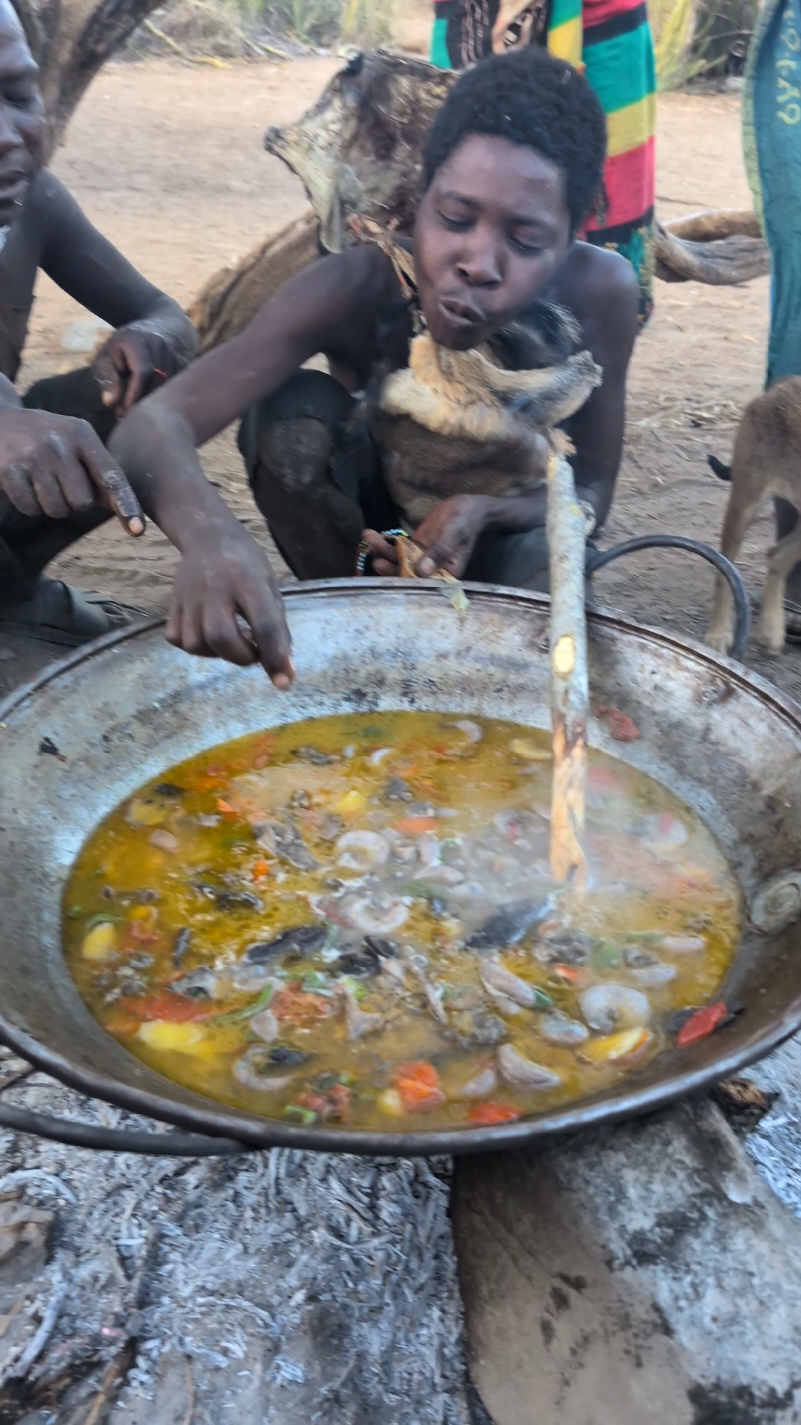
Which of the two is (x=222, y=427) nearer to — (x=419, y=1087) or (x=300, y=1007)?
(x=300, y=1007)

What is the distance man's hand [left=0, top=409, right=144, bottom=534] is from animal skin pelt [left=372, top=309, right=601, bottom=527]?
103cm

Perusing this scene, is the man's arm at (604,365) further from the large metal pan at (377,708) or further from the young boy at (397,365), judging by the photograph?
the large metal pan at (377,708)

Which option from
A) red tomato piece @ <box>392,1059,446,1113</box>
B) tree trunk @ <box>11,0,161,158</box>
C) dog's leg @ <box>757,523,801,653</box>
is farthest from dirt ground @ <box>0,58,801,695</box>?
red tomato piece @ <box>392,1059,446,1113</box>

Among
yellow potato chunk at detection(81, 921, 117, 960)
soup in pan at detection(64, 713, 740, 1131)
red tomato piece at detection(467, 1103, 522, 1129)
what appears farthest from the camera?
yellow potato chunk at detection(81, 921, 117, 960)

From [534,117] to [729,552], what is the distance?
6.21 feet

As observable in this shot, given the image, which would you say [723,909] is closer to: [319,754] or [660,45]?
[319,754]

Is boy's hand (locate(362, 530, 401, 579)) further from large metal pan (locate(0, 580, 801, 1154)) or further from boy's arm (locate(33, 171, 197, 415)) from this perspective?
boy's arm (locate(33, 171, 197, 415))

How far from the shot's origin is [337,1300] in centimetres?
173

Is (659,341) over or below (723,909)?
below

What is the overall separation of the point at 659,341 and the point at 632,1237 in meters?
6.36

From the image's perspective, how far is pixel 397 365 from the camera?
9.71 feet

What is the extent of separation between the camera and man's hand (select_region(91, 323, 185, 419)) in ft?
9.45

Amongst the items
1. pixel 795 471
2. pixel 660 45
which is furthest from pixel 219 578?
pixel 660 45

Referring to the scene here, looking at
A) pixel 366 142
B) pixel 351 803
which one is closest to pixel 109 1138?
pixel 351 803
